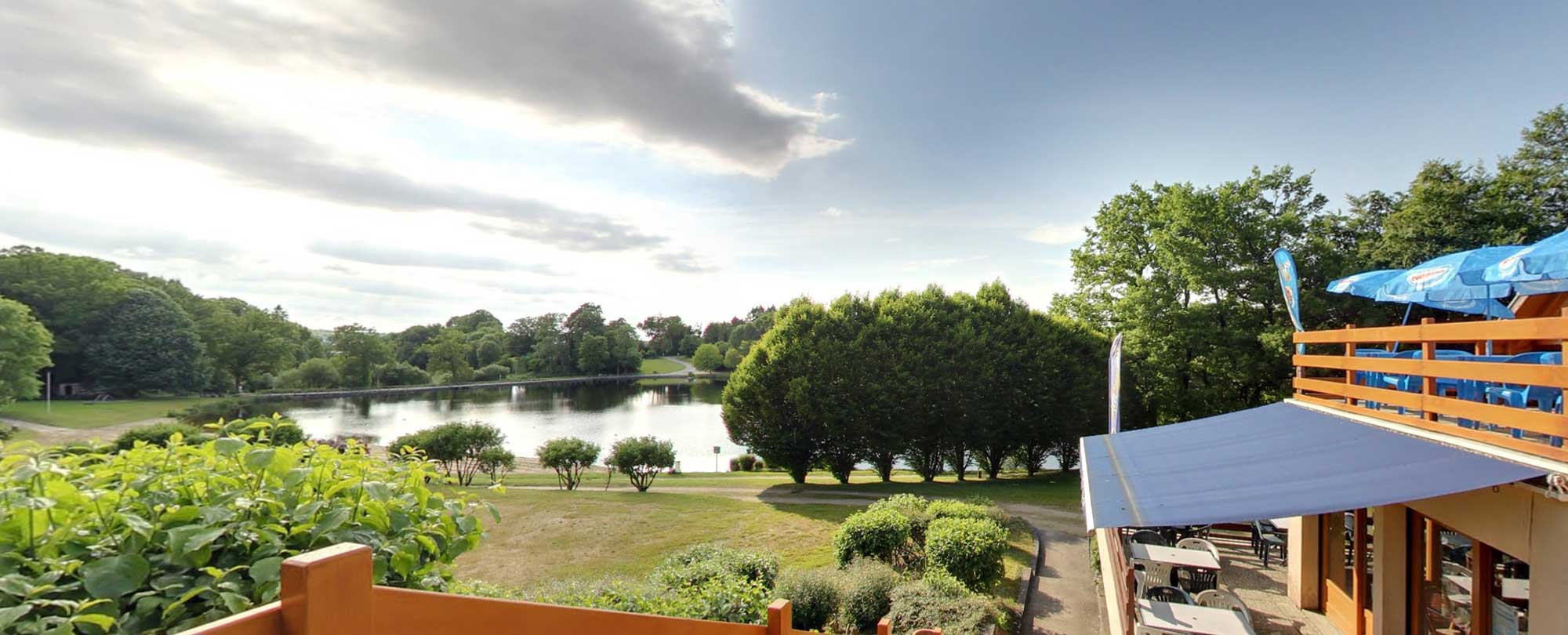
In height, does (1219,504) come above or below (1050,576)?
above

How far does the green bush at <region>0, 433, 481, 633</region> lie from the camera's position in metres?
1.37

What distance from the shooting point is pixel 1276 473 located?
17.3 feet

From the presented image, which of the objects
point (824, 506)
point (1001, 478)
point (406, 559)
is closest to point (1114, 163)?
point (1001, 478)

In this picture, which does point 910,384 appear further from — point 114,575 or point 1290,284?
point 114,575

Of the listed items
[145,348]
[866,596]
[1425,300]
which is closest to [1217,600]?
[866,596]

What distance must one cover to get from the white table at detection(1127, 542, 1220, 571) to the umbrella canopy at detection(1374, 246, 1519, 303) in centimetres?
440

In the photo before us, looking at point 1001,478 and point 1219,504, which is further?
point 1001,478

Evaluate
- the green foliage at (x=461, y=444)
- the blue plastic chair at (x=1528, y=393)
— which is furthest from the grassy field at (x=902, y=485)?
the blue plastic chair at (x=1528, y=393)

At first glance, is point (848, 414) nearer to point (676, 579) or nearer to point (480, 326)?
point (676, 579)

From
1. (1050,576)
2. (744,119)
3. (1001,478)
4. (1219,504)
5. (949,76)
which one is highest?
(949,76)

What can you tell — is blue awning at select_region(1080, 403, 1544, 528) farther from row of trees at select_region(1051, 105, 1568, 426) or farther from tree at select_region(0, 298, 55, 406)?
tree at select_region(0, 298, 55, 406)

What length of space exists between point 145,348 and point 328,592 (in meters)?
64.0

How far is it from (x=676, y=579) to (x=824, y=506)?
10466 mm

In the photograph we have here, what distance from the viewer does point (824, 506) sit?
18.1 m
